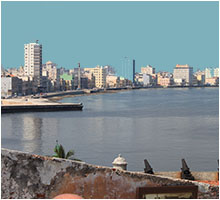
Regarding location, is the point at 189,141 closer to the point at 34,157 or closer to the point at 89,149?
the point at 89,149

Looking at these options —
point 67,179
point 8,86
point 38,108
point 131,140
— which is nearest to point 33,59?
point 8,86

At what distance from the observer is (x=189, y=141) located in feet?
132

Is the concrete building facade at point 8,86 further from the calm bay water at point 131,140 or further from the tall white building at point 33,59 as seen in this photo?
the calm bay water at point 131,140

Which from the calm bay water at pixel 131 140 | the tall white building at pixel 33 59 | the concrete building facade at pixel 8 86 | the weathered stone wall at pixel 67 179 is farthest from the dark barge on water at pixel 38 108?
the tall white building at pixel 33 59

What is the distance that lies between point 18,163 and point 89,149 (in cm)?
2941

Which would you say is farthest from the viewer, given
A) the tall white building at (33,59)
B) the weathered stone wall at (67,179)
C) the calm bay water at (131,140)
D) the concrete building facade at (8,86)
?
the tall white building at (33,59)

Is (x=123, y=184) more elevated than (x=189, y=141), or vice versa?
(x=123, y=184)

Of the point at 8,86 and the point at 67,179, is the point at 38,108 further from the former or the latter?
the point at 67,179

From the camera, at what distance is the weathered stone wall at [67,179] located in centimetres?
659

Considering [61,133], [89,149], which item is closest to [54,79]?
[61,133]

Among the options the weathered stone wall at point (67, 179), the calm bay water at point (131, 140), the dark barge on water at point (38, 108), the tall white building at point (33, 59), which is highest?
the tall white building at point (33, 59)

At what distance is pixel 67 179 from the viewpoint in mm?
6699

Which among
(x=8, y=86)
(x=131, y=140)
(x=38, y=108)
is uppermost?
(x=8, y=86)

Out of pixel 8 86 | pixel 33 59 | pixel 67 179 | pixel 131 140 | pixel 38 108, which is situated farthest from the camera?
pixel 33 59
